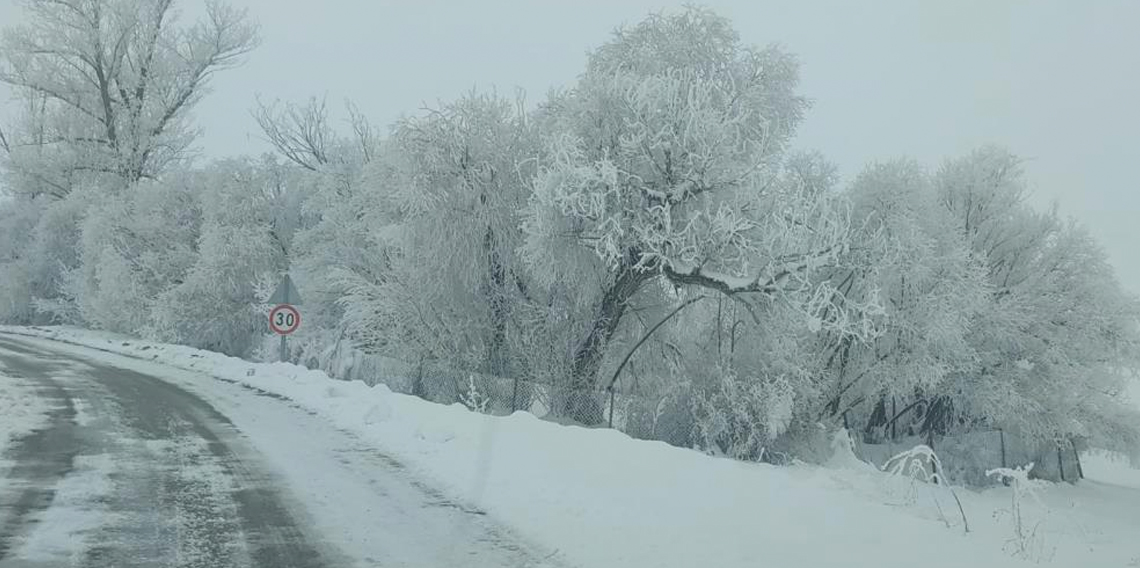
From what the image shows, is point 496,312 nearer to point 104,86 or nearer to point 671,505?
point 671,505

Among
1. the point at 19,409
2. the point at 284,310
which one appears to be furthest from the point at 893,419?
the point at 19,409

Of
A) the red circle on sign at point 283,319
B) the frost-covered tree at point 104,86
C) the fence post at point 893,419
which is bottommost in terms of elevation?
the fence post at point 893,419

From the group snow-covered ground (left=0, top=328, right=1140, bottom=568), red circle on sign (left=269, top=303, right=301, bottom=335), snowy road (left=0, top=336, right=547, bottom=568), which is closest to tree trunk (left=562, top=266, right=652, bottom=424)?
snow-covered ground (left=0, top=328, right=1140, bottom=568)

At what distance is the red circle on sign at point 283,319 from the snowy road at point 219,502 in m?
6.47

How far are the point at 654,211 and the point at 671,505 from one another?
1068 centimetres

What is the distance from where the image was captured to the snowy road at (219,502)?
6180mm

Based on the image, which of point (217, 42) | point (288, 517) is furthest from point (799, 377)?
point (217, 42)

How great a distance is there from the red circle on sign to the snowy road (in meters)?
6.47

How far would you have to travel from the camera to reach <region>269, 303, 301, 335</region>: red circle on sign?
1952 cm

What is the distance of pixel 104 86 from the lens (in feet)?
134

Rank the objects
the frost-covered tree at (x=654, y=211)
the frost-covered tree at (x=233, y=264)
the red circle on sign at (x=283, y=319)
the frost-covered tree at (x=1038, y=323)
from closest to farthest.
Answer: the frost-covered tree at (x=654, y=211), the red circle on sign at (x=283, y=319), the frost-covered tree at (x=1038, y=323), the frost-covered tree at (x=233, y=264)

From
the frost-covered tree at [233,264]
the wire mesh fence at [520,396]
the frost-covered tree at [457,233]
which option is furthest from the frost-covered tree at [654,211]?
the frost-covered tree at [233,264]

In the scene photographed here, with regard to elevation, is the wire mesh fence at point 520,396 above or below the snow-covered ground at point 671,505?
above

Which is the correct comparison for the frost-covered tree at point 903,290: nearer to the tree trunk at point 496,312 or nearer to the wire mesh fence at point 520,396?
the wire mesh fence at point 520,396
